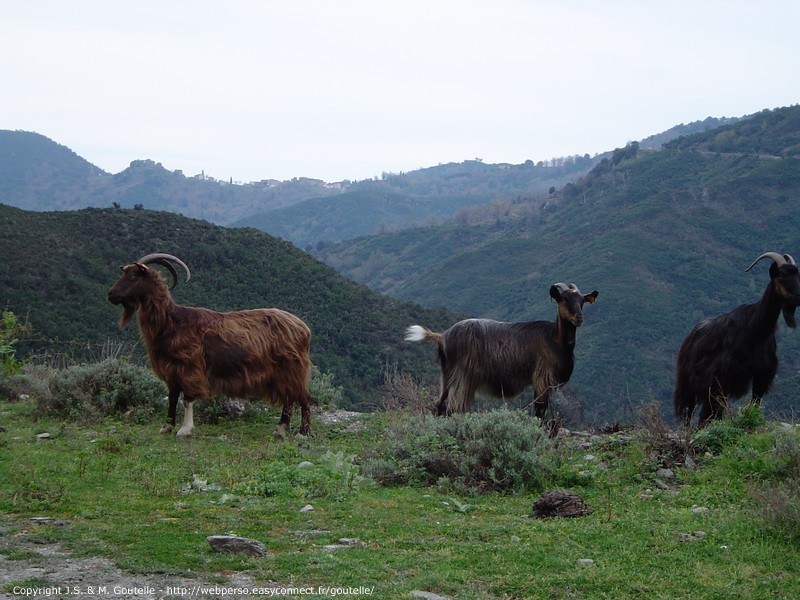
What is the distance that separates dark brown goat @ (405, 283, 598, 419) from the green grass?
1.57 m

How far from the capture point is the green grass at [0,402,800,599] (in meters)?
5.57

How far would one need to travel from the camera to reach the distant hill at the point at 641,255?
156ft

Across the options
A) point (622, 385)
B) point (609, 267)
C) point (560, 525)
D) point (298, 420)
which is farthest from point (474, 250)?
point (560, 525)

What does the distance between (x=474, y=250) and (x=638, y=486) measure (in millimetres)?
79034

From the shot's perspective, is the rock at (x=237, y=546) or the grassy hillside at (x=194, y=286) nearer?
the rock at (x=237, y=546)

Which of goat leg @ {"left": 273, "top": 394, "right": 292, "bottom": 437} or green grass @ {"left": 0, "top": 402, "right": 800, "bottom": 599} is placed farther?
goat leg @ {"left": 273, "top": 394, "right": 292, "bottom": 437}

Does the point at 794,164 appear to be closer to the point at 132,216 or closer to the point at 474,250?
the point at 474,250

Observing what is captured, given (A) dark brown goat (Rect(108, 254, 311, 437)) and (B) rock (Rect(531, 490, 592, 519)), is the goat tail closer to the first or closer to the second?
(A) dark brown goat (Rect(108, 254, 311, 437))

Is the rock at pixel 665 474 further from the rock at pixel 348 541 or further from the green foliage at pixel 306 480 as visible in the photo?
the rock at pixel 348 541

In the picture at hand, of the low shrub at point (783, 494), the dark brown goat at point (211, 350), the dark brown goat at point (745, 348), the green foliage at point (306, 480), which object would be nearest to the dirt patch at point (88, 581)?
the green foliage at point (306, 480)

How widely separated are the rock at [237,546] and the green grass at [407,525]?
0.28 feet

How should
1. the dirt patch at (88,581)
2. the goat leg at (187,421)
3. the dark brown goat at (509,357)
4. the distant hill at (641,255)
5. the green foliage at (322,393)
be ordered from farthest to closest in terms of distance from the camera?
the distant hill at (641,255) < the green foliage at (322,393) < the goat leg at (187,421) < the dark brown goat at (509,357) < the dirt patch at (88,581)

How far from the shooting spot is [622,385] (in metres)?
42.5

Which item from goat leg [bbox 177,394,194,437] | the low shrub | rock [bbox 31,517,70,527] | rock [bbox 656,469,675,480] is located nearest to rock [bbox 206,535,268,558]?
rock [bbox 31,517,70,527]
